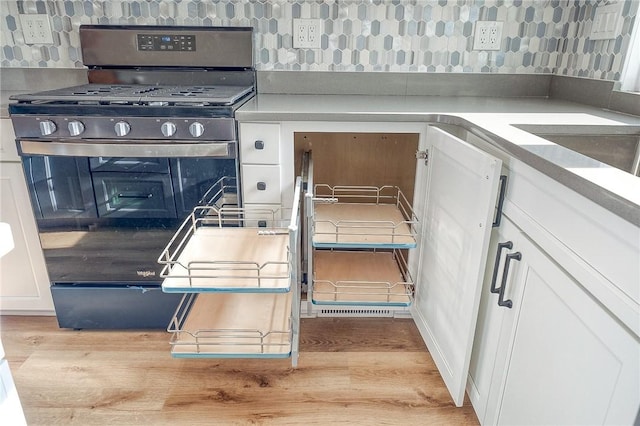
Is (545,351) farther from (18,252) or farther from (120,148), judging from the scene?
(18,252)

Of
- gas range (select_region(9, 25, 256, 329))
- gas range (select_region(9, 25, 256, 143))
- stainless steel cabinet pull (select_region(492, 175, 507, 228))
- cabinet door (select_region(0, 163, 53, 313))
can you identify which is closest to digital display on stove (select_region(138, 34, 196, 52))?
gas range (select_region(9, 25, 256, 143))

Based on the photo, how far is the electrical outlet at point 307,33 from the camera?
1854 mm

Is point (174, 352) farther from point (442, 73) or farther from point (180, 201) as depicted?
point (442, 73)

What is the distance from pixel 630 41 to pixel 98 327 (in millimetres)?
2230

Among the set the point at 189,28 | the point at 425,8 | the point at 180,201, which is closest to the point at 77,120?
the point at 180,201

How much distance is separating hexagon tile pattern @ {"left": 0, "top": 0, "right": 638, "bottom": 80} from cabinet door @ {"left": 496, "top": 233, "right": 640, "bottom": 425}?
1239 millimetres

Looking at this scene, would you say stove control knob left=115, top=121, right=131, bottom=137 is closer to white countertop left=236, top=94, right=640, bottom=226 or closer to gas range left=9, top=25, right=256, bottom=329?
gas range left=9, top=25, right=256, bottom=329

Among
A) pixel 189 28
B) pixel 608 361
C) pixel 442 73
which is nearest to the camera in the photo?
pixel 608 361

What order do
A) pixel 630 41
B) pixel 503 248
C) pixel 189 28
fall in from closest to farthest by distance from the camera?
pixel 503 248
pixel 630 41
pixel 189 28

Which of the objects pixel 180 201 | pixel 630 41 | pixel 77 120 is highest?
pixel 630 41

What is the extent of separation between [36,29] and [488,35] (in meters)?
2.00

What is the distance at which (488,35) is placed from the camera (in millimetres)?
1878

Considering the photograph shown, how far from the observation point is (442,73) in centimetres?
193

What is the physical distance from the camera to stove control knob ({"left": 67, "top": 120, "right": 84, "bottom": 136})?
137cm
